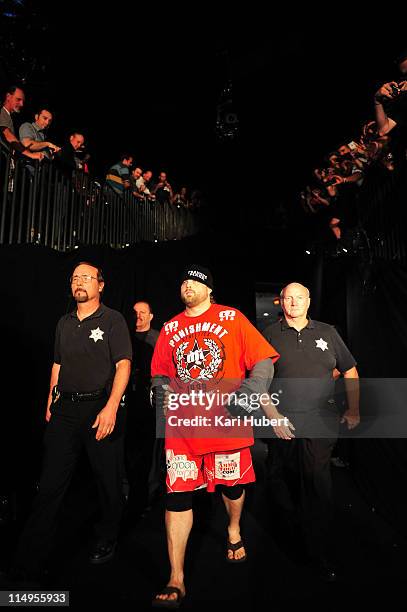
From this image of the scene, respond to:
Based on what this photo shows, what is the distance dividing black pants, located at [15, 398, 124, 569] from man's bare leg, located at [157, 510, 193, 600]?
66cm

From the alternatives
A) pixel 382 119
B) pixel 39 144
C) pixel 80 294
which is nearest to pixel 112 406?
pixel 80 294

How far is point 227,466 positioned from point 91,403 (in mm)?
1117

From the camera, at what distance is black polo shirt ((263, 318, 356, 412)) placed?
3.07 metres

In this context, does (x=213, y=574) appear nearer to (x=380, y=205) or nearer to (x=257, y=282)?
(x=380, y=205)

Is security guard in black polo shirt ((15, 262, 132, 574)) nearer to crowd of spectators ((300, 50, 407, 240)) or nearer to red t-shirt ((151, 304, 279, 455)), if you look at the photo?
red t-shirt ((151, 304, 279, 455))

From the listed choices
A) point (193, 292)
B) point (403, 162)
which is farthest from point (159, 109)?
point (193, 292)

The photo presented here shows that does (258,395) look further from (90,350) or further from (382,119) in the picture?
(382,119)

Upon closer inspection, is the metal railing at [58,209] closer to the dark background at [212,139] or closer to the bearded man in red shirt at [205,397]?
the dark background at [212,139]

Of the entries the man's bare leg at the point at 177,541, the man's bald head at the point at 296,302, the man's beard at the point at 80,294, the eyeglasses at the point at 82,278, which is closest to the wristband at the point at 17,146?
the eyeglasses at the point at 82,278

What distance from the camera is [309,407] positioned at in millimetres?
3037

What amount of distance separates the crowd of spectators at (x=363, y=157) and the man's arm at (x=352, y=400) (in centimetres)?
239

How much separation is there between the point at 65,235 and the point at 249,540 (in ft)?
12.3

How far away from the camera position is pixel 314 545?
2.69 meters

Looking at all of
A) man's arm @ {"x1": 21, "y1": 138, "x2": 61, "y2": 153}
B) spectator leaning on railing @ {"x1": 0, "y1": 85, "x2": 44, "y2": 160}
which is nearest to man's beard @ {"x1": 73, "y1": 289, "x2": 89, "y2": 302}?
spectator leaning on railing @ {"x1": 0, "y1": 85, "x2": 44, "y2": 160}
